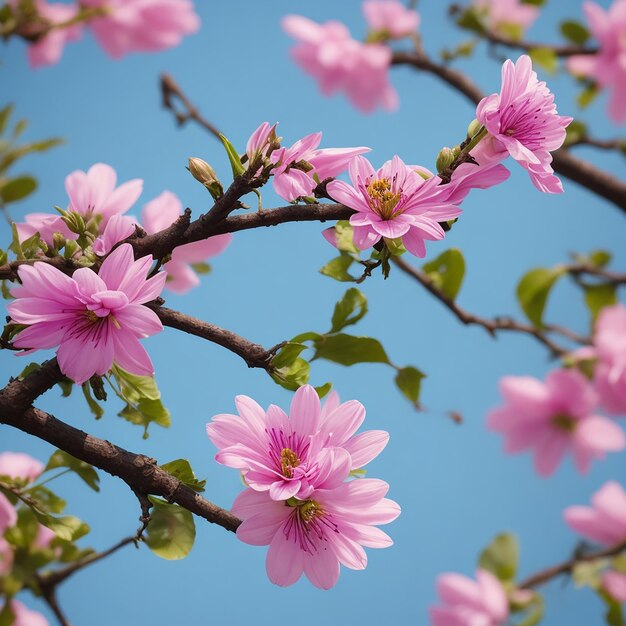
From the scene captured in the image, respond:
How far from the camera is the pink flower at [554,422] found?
905 mm

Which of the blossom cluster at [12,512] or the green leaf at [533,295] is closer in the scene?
the blossom cluster at [12,512]

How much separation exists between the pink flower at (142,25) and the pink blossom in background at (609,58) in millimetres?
539

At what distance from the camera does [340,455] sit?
314 millimetres

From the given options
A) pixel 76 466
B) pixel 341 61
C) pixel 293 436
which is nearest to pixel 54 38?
pixel 341 61

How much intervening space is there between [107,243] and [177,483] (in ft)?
0.38

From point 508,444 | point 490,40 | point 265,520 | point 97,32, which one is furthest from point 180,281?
point 490,40

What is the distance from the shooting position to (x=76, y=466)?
46 centimetres

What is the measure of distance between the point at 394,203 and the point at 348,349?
11 centimetres

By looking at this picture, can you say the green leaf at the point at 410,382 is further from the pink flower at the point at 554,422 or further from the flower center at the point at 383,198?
the pink flower at the point at 554,422

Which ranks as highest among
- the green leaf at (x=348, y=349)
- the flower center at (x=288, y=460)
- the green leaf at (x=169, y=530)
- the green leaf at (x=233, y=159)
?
the green leaf at (x=233, y=159)

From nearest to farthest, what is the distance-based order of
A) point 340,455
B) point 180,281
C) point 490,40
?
point 340,455
point 180,281
point 490,40

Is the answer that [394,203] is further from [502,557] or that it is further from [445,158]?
[502,557]

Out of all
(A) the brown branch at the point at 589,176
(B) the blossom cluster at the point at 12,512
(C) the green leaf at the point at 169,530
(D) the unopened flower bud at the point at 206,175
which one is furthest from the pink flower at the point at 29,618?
(A) the brown branch at the point at 589,176

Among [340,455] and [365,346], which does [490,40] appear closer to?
[365,346]
